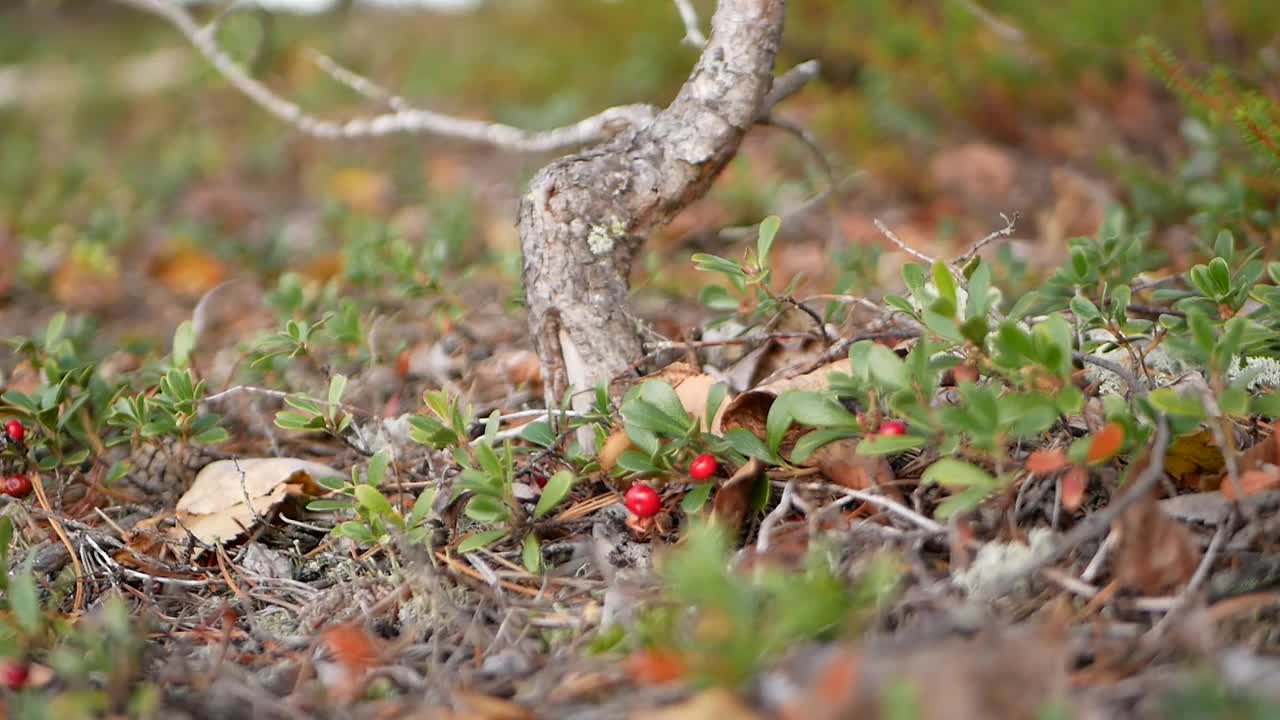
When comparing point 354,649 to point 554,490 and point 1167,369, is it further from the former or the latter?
point 1167,369

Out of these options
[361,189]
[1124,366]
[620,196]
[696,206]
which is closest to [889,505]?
[1124,366]

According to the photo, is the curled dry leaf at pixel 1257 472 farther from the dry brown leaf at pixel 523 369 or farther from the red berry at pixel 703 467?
the dry brown leaf at pixel 523 369

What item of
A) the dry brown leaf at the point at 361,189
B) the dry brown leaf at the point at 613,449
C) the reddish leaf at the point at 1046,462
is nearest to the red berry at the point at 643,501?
the dry brown leaf at the point at 613,449

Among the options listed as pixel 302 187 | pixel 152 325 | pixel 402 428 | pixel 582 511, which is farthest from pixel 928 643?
pixel 302 187

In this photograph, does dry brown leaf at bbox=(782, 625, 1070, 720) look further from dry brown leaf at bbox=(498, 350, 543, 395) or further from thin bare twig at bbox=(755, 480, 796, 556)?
dry brown leaf at bbox=(498, 350, 543, 395)

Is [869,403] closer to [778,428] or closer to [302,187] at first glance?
[778,428]
